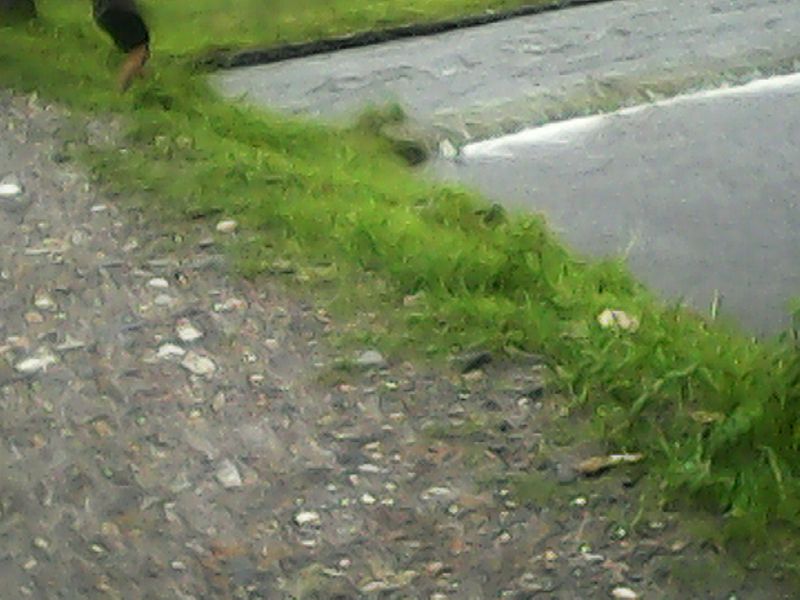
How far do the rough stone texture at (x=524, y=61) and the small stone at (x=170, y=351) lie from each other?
3.16m

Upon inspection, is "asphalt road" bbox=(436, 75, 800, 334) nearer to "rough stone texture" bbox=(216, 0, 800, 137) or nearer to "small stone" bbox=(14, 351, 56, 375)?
"rough stone texture" bbox=(216, 0, 800, 137)

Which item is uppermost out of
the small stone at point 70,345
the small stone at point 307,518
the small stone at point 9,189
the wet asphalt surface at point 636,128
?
the small stone at point 307,518

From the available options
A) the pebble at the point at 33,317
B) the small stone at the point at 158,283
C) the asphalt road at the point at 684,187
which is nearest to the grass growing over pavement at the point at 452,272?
the small stone at the point at 158,283

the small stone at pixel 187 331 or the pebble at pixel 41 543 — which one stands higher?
the pebble at pixel 41 543

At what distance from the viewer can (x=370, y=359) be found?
3.48 meters

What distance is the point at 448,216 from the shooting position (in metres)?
4.74

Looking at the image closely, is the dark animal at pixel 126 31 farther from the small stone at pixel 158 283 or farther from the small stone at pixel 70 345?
the small stone at pixel 70 345

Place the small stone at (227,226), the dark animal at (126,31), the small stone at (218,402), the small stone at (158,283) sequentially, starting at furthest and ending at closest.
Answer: the dark animal at (126,31) < the small stone at (227,226) < the small stone at (158,283) < the small stone at (218,402)

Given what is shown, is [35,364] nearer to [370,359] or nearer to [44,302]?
[44,302]

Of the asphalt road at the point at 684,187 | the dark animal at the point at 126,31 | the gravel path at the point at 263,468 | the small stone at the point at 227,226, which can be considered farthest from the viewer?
the dark animal at the point at 126,31

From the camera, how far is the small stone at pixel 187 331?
11.8ft

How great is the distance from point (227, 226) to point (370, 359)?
3.46 feet

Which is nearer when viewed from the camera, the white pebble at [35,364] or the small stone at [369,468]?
the small stone at [369,468]

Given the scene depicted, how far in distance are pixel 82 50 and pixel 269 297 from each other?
3.05 metres
